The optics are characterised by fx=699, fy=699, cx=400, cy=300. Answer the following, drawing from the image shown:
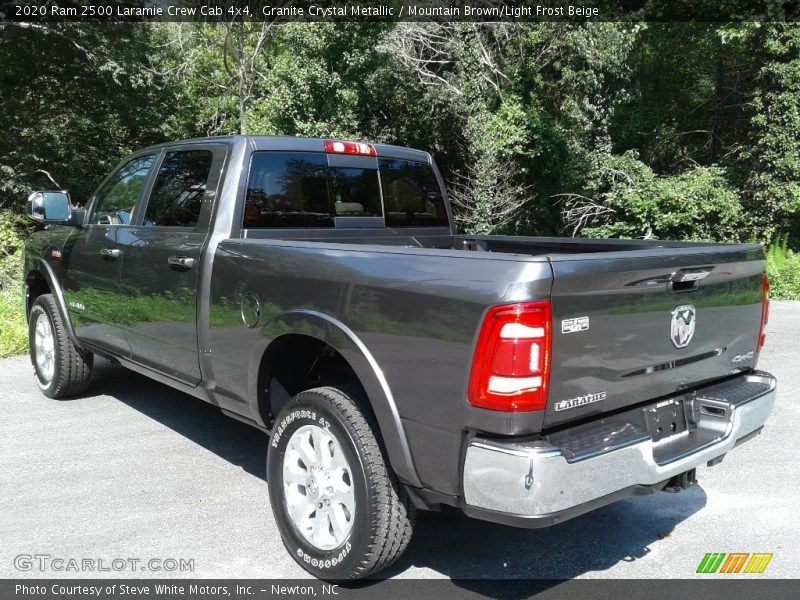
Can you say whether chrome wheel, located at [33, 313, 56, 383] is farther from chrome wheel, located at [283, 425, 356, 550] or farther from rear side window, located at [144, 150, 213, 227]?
chrome wheel, located at [283, 425, 356, 550]

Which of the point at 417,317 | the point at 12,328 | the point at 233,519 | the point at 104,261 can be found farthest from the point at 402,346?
the point at 12,328

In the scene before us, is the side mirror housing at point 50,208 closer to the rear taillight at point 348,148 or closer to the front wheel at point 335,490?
the rear taillight at point 348,148

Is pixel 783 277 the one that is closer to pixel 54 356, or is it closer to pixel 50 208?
pixel 54 356

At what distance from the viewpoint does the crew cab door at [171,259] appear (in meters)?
3.85

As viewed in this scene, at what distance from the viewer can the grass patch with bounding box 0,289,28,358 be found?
773 cm

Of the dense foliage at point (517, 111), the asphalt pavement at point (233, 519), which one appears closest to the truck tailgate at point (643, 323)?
the asphalt pavement at point (233, 519)

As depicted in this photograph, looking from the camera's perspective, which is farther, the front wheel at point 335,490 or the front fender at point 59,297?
the front fender at point 59,297

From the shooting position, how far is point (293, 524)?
314 cm

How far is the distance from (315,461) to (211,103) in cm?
2176

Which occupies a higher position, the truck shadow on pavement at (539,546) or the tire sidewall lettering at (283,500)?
the tire sidewall lettering at (283,500)

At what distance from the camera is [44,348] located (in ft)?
19.0

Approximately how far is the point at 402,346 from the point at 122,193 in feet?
10.0

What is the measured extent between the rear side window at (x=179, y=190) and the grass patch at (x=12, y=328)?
14.3 feet

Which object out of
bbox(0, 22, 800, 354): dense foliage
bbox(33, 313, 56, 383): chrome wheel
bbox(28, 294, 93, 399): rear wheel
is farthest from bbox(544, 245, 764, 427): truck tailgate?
bbox(0, 22, 800, 354): dense foliage
